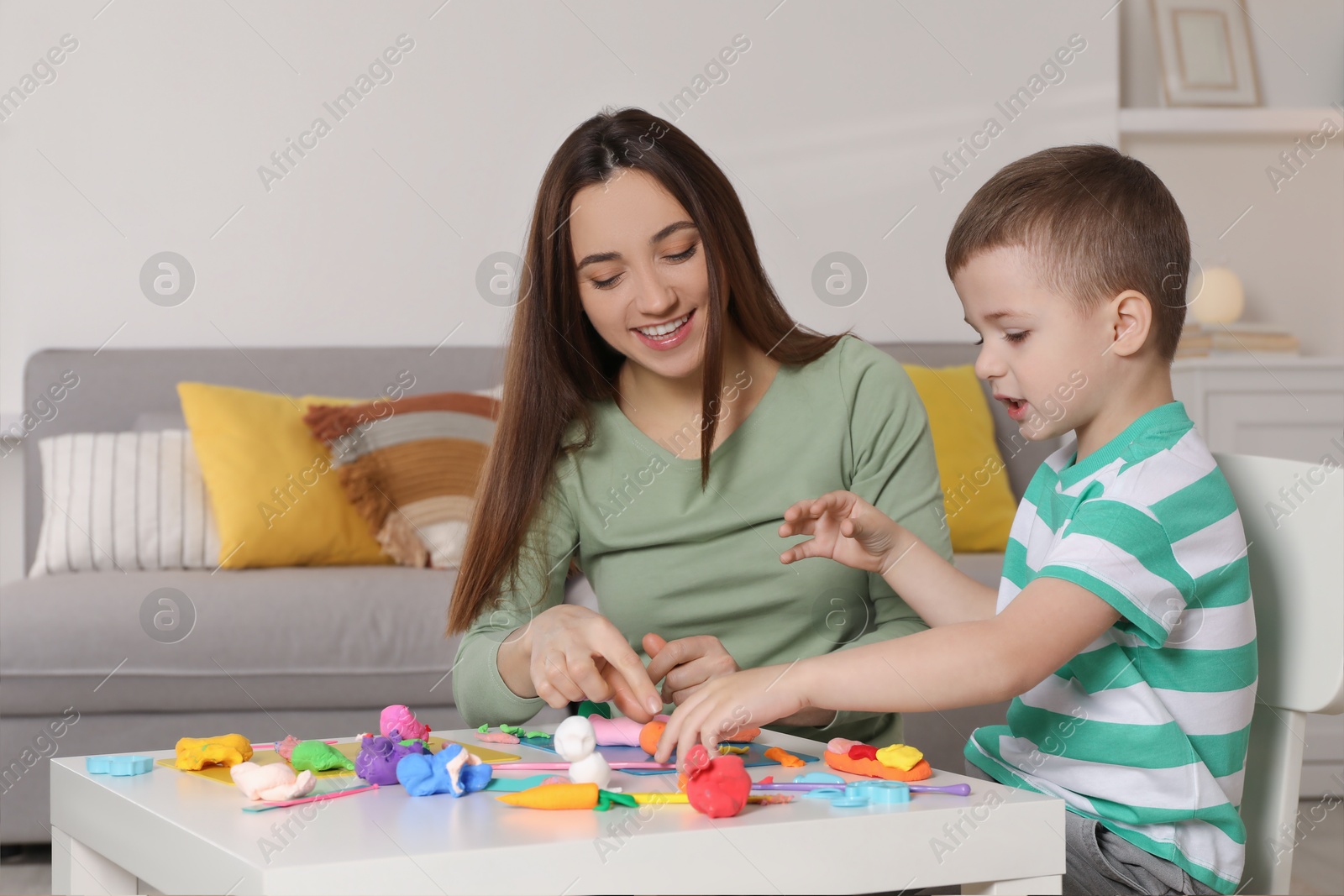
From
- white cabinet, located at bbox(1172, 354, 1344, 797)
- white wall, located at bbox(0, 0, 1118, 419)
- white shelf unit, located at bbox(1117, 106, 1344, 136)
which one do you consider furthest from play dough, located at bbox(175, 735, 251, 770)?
white shelf unit, located at bbox(1117, 106, 1344, 136)

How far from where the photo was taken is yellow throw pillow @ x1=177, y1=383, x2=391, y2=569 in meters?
2.42

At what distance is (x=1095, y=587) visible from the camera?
0.81m

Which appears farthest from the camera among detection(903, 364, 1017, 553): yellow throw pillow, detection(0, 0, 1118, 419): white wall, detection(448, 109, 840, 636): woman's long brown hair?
detection(0, 0, 1118, 419): white wall

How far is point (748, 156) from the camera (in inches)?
124

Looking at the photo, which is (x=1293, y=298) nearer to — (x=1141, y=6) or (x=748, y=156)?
(x=1141, y=6)

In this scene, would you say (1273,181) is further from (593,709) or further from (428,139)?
(593,709)

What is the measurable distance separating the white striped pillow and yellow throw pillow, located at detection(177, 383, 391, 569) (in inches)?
1.7

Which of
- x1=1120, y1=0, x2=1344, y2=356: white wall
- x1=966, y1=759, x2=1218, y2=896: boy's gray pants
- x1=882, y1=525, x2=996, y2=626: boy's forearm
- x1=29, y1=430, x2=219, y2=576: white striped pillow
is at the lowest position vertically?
x1=966, y1=759, x2=1218, y2=896: boy's gray pants

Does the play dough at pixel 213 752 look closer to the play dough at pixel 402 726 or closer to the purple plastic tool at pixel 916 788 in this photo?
the play dough at pixel 402 726

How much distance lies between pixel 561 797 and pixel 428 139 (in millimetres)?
2563

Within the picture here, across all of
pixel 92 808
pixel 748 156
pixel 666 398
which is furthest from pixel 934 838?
pixel 748 156

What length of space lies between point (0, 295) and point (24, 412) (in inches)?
12.2

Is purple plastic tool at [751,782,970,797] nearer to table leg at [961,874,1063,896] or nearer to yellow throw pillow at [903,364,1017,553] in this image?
table leg at [961,874,1063,896]

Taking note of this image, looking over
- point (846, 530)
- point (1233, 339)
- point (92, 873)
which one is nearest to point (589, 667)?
point (846, 530)
